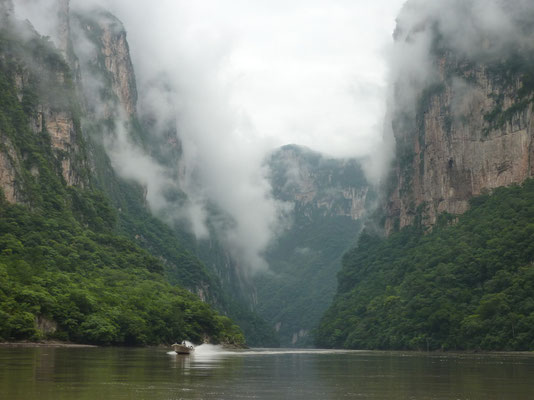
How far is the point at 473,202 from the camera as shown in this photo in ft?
503

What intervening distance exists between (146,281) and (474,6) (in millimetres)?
107629

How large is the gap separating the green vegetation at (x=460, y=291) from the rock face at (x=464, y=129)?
20.4ft

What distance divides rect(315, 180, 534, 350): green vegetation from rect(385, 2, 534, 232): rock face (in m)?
6.22

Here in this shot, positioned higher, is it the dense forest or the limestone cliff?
the limestone cliff

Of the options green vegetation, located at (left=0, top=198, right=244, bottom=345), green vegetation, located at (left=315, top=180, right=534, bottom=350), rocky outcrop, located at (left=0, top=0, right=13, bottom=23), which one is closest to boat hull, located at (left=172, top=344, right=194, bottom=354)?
green vegetation, located at (left=0, top=198, right=244, bottom=345)

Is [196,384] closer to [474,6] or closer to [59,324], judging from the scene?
[59,324]

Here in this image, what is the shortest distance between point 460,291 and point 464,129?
59.7 metres

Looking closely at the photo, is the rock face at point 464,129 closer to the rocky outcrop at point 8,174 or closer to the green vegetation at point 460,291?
the green vegetation at point 460,291

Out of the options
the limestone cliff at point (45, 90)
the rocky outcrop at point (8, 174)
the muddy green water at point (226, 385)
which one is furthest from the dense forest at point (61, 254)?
the muddy green water at point (226, 385)

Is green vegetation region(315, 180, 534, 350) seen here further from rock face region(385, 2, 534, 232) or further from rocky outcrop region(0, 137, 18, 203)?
rocky outcrop region(0, 137, 18, 203)

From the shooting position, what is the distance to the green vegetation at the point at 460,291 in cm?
9931

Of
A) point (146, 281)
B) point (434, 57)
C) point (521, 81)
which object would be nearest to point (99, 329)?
point (146, 281)

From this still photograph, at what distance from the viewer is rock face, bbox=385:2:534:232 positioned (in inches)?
5807

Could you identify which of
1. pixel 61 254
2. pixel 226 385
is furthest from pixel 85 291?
pixel 226 385
